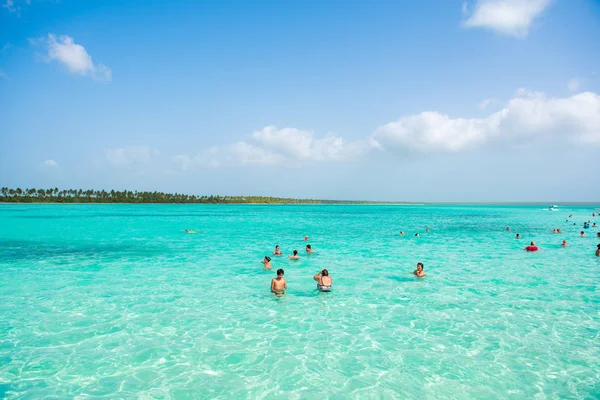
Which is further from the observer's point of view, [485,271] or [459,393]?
[485,271]

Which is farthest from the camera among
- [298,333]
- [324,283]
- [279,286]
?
[324,283]

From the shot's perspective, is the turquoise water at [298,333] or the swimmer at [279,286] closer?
the turquoise water at [298,333]

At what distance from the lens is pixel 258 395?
26.2 ft

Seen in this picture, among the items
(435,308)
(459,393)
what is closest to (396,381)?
(459,393)

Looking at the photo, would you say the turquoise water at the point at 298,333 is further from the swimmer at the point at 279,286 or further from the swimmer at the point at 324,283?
the swimmer at the point at 279,286

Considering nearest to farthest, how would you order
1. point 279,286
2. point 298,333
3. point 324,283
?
1. point 298,333
2. point 279,286
3. point 324,283

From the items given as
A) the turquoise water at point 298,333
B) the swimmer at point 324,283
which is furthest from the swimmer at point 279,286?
the swimmer at point 324,283

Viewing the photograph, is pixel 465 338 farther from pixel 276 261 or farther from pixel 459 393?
pixel 276 261

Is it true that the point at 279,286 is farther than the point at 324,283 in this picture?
No

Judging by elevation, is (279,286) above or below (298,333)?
above

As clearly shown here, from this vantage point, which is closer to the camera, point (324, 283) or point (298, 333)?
point (298, 333)

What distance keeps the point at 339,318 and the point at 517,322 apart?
21.6 feet

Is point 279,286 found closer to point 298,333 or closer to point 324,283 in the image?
point 324,283

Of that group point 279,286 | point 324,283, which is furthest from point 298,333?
point 324,283
